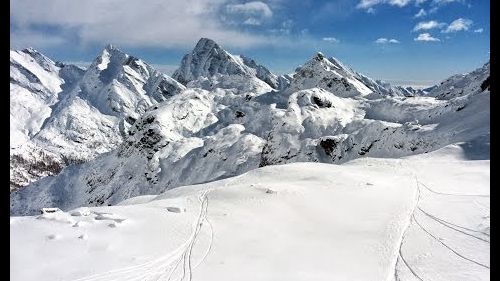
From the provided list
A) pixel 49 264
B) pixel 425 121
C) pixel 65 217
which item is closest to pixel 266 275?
pixel 49 264

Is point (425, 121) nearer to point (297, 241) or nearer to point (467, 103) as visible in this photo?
point (467, 103)

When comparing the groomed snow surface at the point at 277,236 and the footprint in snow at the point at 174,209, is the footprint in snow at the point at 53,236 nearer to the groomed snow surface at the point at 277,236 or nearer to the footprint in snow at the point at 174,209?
the groomed snow surface at the point at 277,236

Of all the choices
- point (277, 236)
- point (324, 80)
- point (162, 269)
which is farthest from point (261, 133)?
point (162, 269)

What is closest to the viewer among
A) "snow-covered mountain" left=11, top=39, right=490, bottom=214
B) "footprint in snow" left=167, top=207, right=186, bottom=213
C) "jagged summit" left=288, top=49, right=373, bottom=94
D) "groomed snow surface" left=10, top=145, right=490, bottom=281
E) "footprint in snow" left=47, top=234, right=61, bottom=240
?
"groomed snow surface" left=10, top=145, right=490, bottom=281

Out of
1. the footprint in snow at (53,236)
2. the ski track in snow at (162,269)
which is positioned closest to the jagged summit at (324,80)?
the ski track in snow at (162,269)

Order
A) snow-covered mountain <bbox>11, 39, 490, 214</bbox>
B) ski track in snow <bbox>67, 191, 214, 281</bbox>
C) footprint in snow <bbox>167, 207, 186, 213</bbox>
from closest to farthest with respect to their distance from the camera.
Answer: ski track in snow <bbox>67, 191, 214, 281</bbox> < footprint in snow <bbox>167, 207, 186, 213</bbox> < snow-covered mountain <bbox>11, 39, 490, 214</bbox>

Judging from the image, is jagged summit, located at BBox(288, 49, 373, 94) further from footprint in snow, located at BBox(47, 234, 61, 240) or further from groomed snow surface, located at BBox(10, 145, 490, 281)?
footprint in snow, located at BBox(47, 234, 61, 240)

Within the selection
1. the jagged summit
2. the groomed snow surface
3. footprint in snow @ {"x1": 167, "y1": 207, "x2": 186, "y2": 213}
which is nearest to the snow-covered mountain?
the jagged summit
